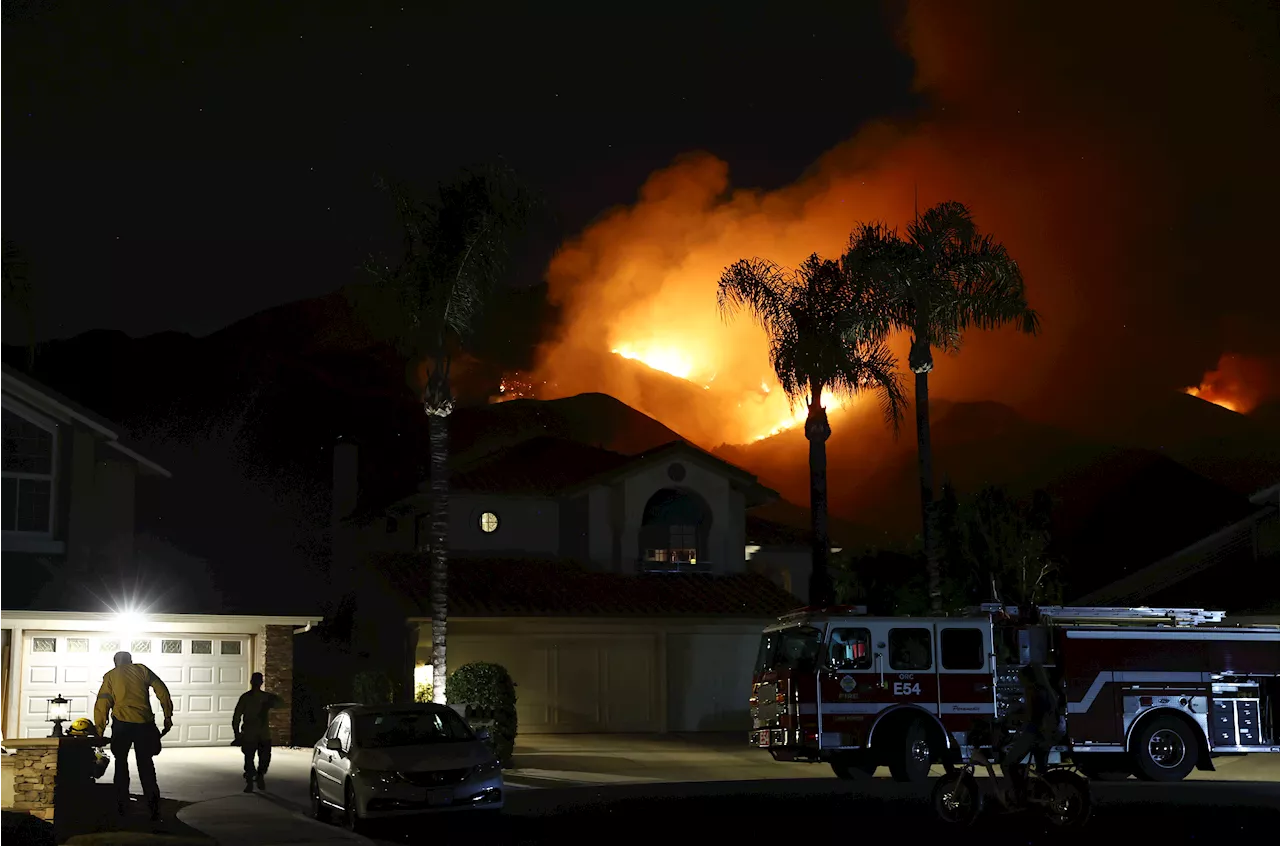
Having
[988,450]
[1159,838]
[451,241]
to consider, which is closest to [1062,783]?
[1159,838]

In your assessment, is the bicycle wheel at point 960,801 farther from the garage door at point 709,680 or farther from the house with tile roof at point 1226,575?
the garage door at point 709,680

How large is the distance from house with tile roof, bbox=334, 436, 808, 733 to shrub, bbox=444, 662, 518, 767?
6.41 m

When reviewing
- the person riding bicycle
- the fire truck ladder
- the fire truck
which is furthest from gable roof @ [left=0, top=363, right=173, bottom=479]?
the person riding bicycle

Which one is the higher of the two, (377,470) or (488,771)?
(377,470)

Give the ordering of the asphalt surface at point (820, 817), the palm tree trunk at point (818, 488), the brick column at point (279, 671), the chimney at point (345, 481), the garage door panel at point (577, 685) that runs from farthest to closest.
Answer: the chimney at point (345, 481) → the garage door panel at point (577, 685) → the palm tree trunk at point (818, 488) → the brick column at point (279, 671) → the asphalt surface at point (820, 817)

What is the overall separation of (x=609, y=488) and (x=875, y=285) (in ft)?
32.8

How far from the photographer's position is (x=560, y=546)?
3912cm

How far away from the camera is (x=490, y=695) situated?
→ 87.2 feet

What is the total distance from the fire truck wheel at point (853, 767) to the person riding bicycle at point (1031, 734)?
22.2ft

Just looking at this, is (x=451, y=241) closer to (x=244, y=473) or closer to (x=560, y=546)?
(x=560, y=546)

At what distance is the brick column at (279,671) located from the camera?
30547 mm

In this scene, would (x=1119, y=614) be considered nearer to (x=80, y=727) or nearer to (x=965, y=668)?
(x=965, y=668)

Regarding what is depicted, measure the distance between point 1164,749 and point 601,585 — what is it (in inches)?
642

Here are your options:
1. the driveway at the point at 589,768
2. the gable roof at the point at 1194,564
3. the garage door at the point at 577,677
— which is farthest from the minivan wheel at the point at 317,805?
the gable roof at the point at 1194,564
